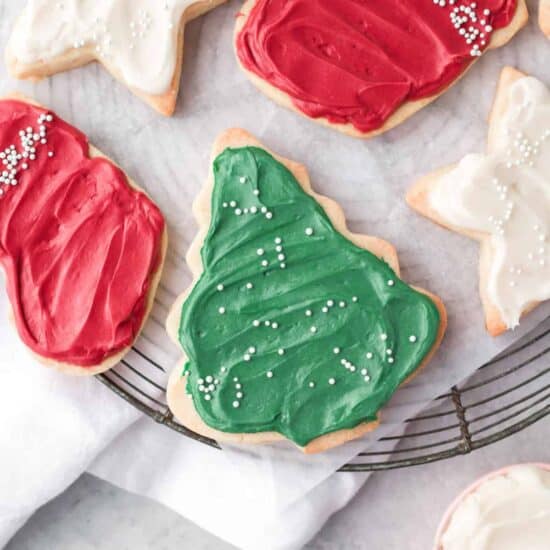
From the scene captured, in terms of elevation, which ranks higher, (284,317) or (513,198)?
(513,198)

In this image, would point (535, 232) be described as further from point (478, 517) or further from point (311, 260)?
point (478, 517)

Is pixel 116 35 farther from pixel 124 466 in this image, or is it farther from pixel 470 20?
pixel 124 466

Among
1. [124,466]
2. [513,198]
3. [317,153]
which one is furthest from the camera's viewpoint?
[124,466]

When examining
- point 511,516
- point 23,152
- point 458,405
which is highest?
point 23,152

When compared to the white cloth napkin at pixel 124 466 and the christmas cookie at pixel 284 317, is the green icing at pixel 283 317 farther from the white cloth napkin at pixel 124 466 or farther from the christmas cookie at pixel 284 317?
the white cloth napkin at pixel 124 466

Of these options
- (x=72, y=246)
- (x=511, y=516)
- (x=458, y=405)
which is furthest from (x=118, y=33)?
(x=511, y=516)

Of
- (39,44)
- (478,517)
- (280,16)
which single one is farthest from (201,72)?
(478,517)

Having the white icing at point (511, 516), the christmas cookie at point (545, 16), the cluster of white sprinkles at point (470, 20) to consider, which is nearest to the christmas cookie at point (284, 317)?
the white icing at point (511, 516)
